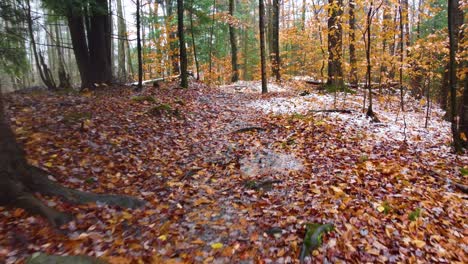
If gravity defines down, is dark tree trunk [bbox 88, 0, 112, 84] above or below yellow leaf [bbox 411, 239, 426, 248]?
above

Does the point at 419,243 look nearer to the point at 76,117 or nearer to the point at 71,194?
the point at 71,194

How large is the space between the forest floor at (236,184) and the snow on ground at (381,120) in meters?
0.08

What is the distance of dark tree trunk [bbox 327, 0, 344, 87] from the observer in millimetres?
9844

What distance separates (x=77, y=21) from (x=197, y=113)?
5.68 metres

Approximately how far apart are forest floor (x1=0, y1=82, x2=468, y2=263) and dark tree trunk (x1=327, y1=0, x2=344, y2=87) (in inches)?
115

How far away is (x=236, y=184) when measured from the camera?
5.55 meters

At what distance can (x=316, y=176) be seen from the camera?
5.51 metres

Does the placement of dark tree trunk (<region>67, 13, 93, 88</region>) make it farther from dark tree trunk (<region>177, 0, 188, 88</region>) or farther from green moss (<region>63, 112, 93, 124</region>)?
green moss (<region>63, 112, 93, 124</region>)

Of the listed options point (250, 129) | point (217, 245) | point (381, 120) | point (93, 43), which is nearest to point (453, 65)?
point (381, 120)

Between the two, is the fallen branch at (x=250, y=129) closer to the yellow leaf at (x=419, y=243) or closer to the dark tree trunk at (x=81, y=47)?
the yellow leaf at (x=419, y=243)

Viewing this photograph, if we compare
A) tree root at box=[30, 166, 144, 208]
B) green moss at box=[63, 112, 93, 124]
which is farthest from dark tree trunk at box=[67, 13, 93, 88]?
tree root at box=[30, 166, 144, 208]

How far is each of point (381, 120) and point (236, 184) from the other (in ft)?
20.7

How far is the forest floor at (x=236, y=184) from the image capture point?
3.60 meters

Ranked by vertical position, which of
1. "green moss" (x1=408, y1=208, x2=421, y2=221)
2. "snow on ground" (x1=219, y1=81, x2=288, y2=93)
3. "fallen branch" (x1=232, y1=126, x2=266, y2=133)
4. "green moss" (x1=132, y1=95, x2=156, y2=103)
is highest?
"snow on ground" (x1=219, y1=81, x2=288, y2=93)
